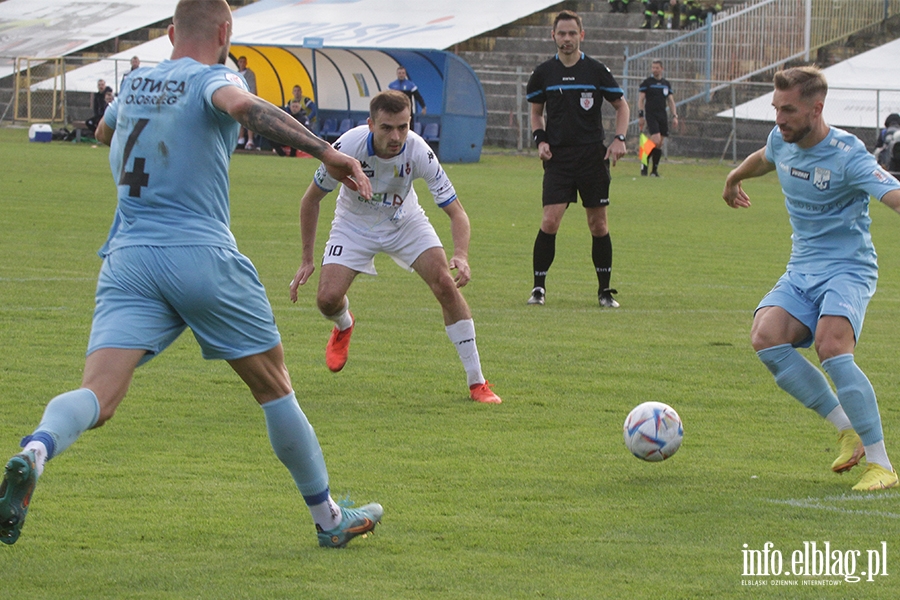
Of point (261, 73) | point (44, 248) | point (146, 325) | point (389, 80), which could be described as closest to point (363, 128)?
point (146, 325)

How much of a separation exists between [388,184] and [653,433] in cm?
276

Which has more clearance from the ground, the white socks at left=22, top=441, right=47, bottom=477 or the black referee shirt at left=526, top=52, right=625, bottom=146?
the black referee shirt at left=526, top=52, right=625, bottom=146

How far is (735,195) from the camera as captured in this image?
657 cm

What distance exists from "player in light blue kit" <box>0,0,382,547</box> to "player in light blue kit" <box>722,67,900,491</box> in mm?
2386

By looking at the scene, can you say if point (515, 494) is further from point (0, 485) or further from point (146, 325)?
point (0, 485)

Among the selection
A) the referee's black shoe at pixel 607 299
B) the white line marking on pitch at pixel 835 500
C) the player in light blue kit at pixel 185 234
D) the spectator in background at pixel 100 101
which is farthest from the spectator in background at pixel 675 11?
the player in light blue kit at pixel 185 234

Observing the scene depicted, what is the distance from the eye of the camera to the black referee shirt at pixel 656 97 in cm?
2692

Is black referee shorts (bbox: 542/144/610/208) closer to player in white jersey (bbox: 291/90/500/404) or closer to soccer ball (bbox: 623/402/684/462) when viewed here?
player in white jersey (bbox: 291/90/500/404)

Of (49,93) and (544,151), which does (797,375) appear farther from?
(49,93)

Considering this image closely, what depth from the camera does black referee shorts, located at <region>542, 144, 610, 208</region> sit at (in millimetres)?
11148

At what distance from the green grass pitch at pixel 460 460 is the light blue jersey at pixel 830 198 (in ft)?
3.13

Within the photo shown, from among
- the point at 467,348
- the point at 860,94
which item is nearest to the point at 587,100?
the point at 467,348

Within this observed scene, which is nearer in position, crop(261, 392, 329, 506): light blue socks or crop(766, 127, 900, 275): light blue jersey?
crop(261, 392, 329, 506): light blue socks

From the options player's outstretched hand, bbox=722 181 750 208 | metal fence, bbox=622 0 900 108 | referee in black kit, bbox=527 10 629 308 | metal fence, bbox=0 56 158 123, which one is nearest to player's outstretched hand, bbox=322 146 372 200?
player's outstretched hand, bbox=722 181 750 208
